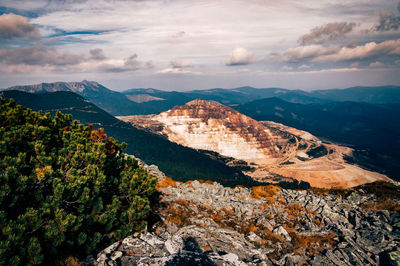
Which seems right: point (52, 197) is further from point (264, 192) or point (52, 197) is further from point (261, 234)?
point (264, 192)

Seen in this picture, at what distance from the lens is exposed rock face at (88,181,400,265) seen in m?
20.0

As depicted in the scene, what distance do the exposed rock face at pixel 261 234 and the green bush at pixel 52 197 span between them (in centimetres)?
262

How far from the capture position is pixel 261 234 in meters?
27.2

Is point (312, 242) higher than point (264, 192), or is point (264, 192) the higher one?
point (312, 242)

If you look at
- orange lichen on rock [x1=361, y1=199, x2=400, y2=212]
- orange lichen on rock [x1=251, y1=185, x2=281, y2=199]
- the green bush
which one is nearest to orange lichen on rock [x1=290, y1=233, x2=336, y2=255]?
orange lichen on rock [x1=361, y1=199, x2=400, y2=212]

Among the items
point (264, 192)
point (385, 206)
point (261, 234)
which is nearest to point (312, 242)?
point (261, 234)

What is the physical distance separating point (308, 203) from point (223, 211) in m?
17.9

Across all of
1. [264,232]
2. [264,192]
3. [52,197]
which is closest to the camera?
[52,197]

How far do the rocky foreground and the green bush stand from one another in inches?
96.7

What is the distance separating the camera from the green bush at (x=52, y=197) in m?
13.7

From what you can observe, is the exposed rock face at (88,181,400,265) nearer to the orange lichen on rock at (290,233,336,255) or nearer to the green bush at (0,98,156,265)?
the orange lichen on rock at (290,233,336,255)

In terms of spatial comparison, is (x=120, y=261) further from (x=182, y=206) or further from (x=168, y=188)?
(x=168, y=188)

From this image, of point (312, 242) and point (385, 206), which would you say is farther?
point (385, 206)

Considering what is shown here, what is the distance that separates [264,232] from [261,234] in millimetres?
739
